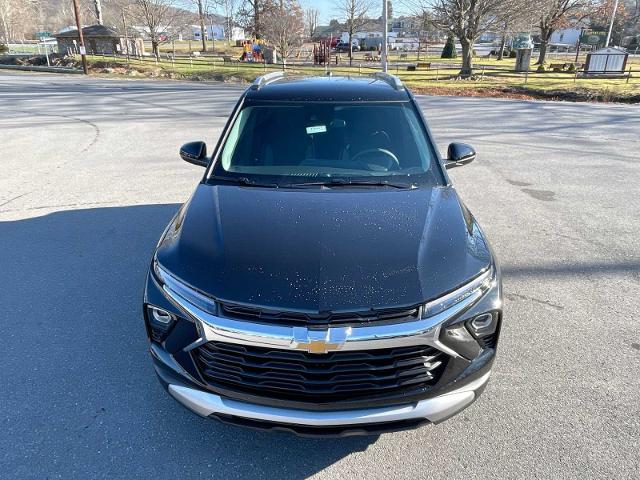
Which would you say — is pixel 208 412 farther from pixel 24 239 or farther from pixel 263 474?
pixel 24 239

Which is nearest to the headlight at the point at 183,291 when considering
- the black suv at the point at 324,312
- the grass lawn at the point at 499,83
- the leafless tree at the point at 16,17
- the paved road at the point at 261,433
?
the black suv at the point at 324,312

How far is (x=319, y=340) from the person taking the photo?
1.86 meters

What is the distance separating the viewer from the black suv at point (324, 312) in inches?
75.2

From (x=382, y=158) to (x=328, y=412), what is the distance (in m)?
2.01

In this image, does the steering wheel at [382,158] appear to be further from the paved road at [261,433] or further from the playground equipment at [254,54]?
the playground equipment at [254,54]

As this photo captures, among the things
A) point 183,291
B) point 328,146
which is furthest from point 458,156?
point 183,291

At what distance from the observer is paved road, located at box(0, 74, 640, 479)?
227 centimetres

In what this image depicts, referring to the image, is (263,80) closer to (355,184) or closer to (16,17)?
(355,184)

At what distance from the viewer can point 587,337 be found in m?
3.25

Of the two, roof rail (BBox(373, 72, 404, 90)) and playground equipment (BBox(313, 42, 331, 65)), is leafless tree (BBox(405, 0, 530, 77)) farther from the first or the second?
roof rail (BBox(373, 72, 404, 90))

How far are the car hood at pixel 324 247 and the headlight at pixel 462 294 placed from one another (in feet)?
0.11

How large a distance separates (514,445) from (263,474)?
135 centimetres

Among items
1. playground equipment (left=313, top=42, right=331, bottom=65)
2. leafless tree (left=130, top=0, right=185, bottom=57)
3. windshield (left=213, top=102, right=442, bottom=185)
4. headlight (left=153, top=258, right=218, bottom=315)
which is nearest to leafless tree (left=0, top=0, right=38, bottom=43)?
leafless tree (left=130, top=0, right=185, bottom=57)

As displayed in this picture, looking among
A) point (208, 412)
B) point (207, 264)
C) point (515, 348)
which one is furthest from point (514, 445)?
point (207, 264)
